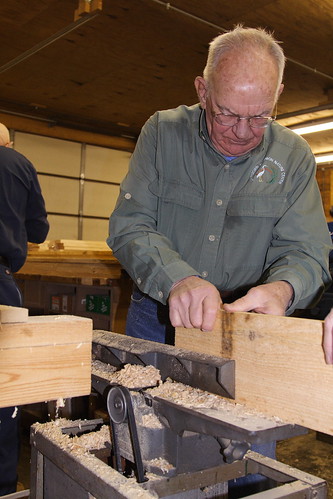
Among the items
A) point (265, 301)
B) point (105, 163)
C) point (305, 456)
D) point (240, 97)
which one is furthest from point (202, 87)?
point (105, 163)

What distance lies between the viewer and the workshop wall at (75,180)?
9.77 m

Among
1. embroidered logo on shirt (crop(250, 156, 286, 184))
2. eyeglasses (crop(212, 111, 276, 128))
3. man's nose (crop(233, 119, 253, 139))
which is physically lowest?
embroidered logo on shirt (crop(250, 156, 286, 184))

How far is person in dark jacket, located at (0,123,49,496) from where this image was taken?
10.2ft

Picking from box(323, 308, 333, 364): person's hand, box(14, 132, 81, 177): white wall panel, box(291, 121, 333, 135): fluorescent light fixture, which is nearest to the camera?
box(323, 308, 333, 364): person's hand

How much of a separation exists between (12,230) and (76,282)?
1.61m

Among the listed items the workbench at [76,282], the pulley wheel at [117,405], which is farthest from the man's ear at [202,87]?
the workbench at [76,282]

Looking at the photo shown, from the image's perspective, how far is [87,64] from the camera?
6.83m

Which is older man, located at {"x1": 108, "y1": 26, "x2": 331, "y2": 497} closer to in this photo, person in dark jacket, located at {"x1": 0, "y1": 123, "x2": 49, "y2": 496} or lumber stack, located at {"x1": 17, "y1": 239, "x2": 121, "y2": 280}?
person in dark jacket, located at {"x1": 0, "y1": 123, "x2": 49, "y2": 496}

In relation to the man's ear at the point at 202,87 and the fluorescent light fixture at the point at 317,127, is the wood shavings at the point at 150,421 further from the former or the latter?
the fluorescent light fixture at the point at 317,127

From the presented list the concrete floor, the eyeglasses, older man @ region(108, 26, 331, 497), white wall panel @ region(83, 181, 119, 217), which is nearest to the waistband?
older man @ region(108, 26, 331, 497)

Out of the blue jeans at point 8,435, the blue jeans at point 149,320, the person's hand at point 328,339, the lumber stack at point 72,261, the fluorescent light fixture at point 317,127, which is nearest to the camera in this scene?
the person's hand at point 328,339

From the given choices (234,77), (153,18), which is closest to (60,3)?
(153,18)

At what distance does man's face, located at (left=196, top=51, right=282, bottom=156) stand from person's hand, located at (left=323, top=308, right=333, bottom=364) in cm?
102

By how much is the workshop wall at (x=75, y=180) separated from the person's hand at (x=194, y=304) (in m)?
8.49
